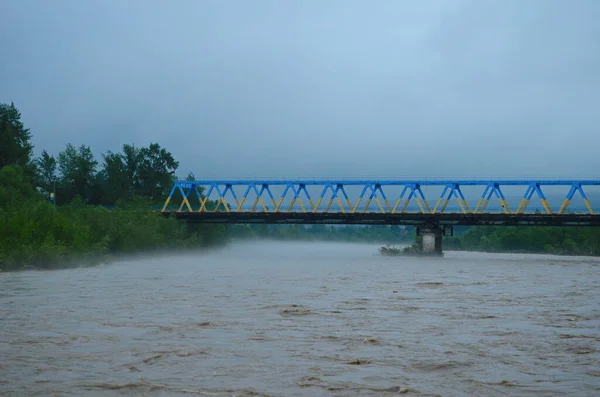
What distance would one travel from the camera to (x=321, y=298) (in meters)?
25.3

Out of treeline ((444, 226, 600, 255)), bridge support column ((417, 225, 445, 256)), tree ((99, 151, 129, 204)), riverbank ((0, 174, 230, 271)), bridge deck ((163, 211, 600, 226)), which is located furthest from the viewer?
treeline ((444, 226, 600, 255))

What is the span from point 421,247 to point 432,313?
60.0 m

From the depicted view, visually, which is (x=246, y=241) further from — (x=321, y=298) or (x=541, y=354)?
(x=541, y=354)

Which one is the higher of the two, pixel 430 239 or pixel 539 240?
pixel 430 239

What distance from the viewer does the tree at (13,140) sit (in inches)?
3041

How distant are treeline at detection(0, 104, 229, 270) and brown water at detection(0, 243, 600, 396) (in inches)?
584

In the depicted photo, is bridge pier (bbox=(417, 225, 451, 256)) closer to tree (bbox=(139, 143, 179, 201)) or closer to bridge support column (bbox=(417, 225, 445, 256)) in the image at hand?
bridge support column (bbox=(417, 225, 445, 256))

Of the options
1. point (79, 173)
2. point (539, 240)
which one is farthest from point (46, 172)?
point (539, 240)

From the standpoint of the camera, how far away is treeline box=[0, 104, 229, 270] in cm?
4184

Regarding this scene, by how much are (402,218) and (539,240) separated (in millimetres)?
51379

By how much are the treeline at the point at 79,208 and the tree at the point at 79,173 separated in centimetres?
13

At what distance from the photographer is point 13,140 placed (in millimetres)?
78562

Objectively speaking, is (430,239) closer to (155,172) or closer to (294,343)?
(155,172)

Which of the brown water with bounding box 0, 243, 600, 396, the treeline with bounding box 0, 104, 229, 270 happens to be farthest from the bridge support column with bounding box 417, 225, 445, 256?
the brown water with bounding box 0, 243, 600, 396
